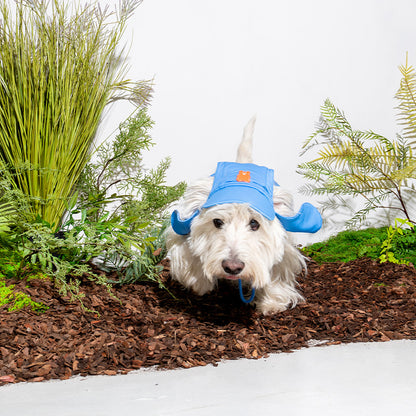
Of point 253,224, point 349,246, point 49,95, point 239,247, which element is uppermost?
point 49,95

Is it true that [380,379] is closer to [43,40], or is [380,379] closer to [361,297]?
[361,297]

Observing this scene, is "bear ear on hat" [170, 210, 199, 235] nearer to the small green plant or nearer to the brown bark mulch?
the brown bark mulch

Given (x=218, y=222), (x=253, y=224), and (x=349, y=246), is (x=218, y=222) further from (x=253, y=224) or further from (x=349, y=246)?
(x=349, y=246)

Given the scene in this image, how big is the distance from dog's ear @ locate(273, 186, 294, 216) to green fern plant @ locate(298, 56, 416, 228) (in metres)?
1.33

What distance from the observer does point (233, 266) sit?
2529mm

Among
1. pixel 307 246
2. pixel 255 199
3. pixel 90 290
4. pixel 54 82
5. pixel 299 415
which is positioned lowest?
pixel 299 415

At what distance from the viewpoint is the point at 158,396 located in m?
1.95

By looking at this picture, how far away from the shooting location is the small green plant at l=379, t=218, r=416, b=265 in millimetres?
3984

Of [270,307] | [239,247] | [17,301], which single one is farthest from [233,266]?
[17,301]

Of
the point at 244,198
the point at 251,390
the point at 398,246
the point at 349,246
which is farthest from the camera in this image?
the point at 349,246

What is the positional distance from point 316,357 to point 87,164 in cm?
249

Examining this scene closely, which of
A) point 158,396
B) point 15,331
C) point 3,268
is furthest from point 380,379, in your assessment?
point 3,268

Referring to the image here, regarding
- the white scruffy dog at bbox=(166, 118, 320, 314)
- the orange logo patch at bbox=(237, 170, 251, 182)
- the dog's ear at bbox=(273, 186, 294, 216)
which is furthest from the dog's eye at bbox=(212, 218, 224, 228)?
the dog's ear at bbox=(273, 186, 294, 216)

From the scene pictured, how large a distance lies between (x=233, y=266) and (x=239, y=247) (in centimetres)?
12
